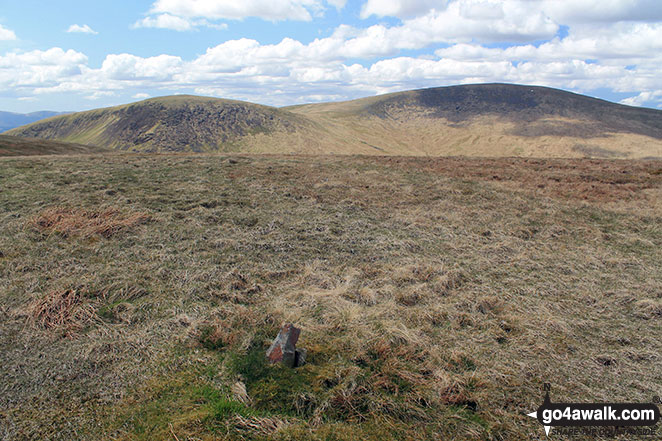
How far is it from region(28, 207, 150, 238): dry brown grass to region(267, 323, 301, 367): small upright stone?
24.4 ft

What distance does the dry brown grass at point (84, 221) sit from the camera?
32.6 feet

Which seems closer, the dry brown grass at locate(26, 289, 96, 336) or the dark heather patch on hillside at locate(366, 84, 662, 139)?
the dry brown grass at locate(26, 289, 96, 336)

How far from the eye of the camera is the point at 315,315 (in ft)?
21.5

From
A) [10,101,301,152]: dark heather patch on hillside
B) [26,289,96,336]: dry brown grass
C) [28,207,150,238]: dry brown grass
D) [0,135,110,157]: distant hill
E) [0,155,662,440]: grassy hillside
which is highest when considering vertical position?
[10,101,301,152]: dark heather patch on hillside

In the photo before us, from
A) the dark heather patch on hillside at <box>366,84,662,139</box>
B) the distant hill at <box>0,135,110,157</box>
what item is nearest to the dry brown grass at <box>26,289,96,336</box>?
the distant hill at <box>0,135,110,157</box>

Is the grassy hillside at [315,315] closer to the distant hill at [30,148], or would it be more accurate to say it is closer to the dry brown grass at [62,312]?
the dry brown grass at [62,312]

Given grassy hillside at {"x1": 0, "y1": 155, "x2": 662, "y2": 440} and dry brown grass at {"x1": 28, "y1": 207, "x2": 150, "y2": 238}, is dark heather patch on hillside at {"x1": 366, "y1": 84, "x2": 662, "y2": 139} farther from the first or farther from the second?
dry brown grass at {"x1": 28, "y1": 207, "x2": 150, "y2": 238}

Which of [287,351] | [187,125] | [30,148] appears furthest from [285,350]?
[187,125]

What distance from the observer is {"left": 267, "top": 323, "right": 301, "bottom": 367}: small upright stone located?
4.98 m

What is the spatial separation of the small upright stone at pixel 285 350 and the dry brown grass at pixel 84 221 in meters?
7.44

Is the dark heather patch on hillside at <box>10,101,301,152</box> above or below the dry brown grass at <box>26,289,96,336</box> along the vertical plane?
above

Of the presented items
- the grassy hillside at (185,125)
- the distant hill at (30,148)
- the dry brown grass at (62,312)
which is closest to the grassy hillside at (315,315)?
the dry brown grass at (62,312)

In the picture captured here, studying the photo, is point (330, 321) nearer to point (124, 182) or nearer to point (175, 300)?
point (175, 300)

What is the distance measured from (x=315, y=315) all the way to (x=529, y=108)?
149 metres
